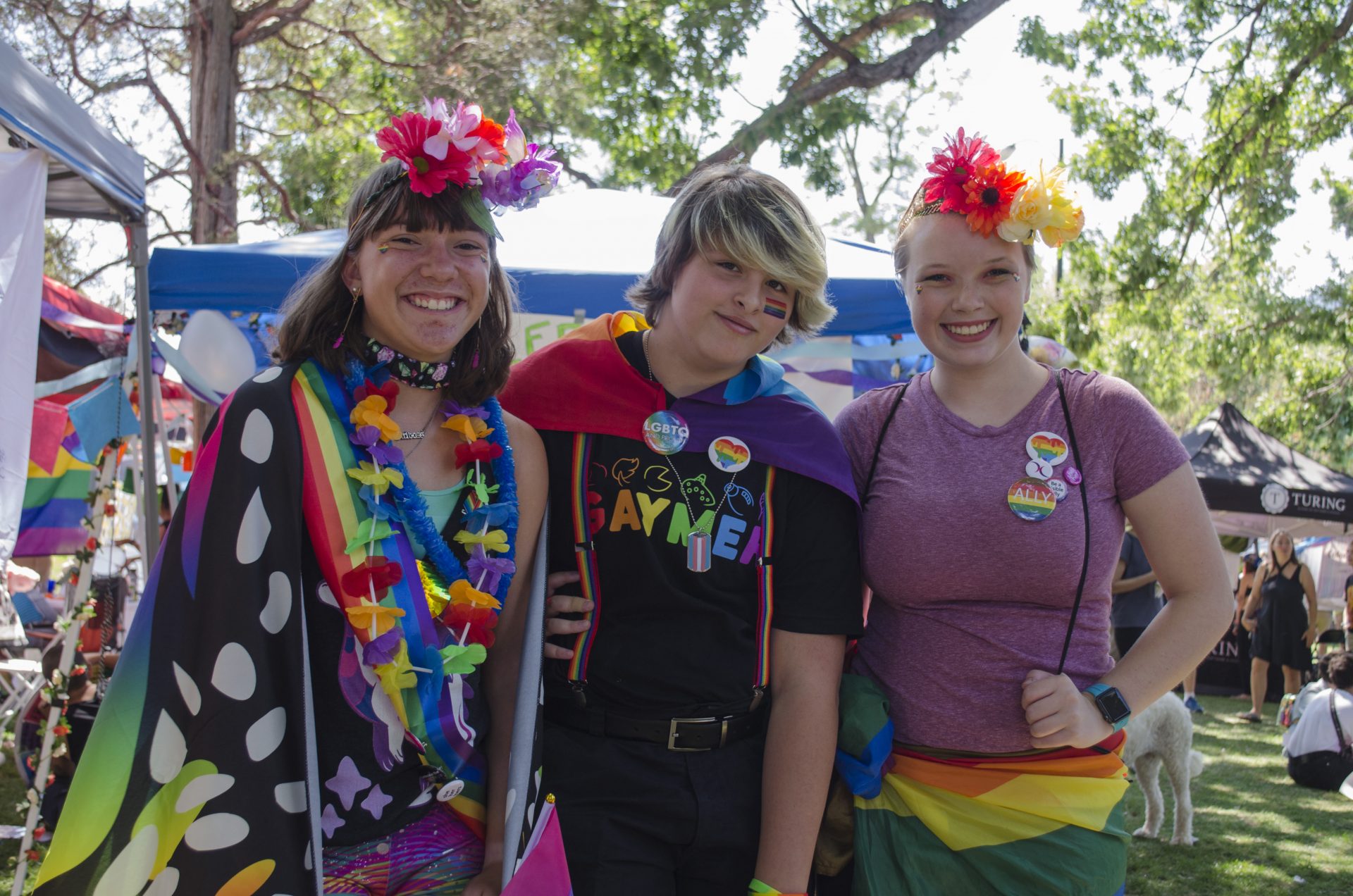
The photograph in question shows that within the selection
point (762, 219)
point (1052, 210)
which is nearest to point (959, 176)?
point (1052, 210)

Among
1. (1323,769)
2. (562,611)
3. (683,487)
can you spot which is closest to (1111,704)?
(683,487)

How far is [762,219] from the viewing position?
6.68 feet

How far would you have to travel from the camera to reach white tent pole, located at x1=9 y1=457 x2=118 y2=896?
3762mm

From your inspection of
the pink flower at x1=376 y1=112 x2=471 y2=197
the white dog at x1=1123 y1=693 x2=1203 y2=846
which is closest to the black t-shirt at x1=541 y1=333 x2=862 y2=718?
the pink flower at x1=376 y1=112 x2=471 y2=197

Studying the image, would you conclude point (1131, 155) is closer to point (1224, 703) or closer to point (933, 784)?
point (1224, 703)

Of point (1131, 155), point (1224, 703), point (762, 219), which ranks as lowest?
point (1224, 703)

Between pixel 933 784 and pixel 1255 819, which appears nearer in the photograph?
pixel 933 784

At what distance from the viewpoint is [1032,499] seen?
75.7 inches

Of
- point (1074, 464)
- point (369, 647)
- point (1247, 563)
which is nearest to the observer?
point (369, 647)

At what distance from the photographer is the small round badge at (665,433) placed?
2.05 metres

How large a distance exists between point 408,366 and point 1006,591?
46.1 inches

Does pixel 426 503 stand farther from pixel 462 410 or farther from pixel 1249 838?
pixel 1249 838

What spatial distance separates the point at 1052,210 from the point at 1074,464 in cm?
49

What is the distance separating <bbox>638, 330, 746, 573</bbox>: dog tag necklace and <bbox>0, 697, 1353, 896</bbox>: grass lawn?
405cm
